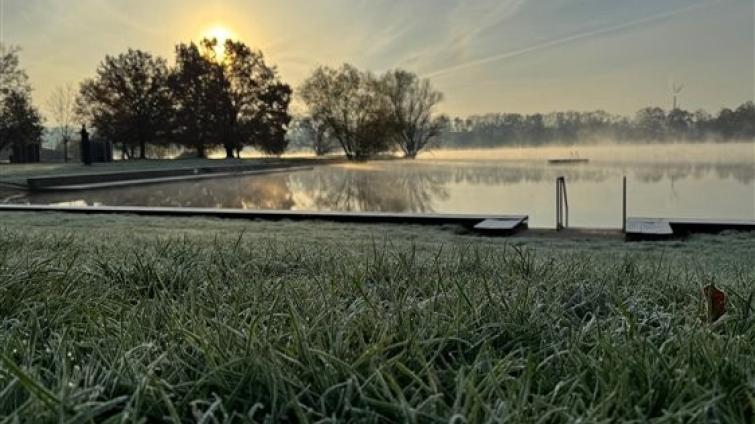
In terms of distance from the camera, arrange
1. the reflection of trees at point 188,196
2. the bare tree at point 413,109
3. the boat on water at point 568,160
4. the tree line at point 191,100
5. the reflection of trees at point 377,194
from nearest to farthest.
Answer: the reflection of trees at point 377,194, the reflection of trees at point 188,196, the boat on water at point 568,160, the tree line at point 191,100, the bare tree at point 413,109

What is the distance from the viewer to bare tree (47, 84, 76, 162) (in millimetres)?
33406

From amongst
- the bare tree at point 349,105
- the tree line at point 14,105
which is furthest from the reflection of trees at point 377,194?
the tree line at point 14,105

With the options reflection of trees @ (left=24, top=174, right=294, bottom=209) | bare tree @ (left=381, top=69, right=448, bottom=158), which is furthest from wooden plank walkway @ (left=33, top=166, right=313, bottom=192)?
bare tree @ (left=381, top=69, right=448, bottom=158)

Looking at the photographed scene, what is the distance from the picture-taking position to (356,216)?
7.63 m

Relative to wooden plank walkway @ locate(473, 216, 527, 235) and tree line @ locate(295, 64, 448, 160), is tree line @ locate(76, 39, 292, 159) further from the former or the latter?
wooden plank walkway @ locate(473, 216, 527, 235)

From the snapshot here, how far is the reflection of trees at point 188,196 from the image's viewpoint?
11595mm

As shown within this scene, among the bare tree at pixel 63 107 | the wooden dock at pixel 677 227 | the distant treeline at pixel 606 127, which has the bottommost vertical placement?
the wooden dock at pixel 677 227

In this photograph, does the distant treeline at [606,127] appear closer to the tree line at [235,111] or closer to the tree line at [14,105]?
the tree line at [235,111]

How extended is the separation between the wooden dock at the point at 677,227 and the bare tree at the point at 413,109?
3125 cm

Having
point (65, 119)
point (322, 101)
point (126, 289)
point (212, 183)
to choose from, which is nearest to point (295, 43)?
point (212, 183)

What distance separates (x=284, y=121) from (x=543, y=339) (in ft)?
110

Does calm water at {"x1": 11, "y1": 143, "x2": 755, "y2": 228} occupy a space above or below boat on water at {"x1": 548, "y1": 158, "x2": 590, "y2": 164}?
below

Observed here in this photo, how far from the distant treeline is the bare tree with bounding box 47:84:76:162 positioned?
83.6 feet

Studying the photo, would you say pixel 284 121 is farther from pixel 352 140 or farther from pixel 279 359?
pixel 279 359
